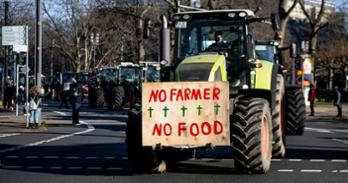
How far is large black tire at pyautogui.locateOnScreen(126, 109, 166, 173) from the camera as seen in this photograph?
13078 millimetres

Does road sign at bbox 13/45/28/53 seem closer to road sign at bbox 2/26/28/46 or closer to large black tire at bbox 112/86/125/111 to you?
road sign at bbox 2/26/28/46

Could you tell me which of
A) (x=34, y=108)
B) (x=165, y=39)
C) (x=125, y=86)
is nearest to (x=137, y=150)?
(x=165, y=39)

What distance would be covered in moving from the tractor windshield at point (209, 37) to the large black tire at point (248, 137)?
206 centimetres

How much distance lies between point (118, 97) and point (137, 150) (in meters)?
30.9

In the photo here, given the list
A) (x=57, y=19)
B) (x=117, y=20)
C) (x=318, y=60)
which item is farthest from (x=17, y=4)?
(x=318, y=60)

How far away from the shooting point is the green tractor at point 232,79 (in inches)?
500

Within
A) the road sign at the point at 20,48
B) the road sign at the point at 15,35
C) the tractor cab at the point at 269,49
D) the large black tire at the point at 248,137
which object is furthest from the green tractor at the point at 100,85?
the large black tire at the point at 248,137

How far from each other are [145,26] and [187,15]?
0.98m

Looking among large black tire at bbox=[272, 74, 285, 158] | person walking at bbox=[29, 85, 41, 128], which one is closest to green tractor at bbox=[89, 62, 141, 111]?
person walking at bbox=[29, 85, 41, 128]

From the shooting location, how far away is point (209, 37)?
1495 cm

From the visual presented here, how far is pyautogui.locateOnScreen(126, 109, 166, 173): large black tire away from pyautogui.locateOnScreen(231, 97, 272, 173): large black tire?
157 centimetres

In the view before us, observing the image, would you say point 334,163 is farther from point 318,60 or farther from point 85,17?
point 318,60

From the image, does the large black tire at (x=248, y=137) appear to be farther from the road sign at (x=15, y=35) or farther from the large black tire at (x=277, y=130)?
the road sign at (x=15, y=35)

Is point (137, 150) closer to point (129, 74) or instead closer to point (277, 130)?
point (277, 130)
